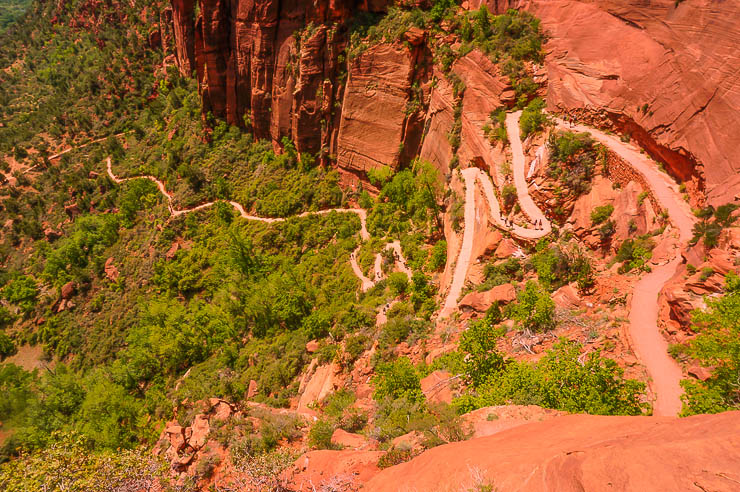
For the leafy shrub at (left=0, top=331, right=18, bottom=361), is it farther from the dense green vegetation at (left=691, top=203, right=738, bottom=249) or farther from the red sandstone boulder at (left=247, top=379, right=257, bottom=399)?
the dense green vegetation at (left=691, top=203, right=738, bottom=249)

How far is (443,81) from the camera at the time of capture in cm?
4203

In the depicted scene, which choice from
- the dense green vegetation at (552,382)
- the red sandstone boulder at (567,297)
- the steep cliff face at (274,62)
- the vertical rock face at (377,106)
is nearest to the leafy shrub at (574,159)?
the red sandstone boulder at (567,297)

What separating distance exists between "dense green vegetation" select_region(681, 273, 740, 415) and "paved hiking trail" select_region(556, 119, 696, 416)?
100 centimetres

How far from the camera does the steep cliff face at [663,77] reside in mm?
20219

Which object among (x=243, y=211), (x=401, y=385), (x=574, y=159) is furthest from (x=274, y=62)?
(x=401, y=385)

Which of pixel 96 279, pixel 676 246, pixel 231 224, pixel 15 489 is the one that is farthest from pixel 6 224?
pixel 676 246

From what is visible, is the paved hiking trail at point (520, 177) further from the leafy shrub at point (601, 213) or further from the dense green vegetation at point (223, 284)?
the leafy shrub at point (601, 213)

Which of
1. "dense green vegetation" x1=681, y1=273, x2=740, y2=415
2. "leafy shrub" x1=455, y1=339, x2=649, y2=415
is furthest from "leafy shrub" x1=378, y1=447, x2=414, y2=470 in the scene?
"dense green vegetation" x1=681, y1=273, x2=740, y2=415

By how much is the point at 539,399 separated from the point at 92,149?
11819 centimetres

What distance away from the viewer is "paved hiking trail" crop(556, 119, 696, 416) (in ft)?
47.3

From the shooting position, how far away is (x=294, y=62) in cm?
5562

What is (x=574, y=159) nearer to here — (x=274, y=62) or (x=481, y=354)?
(x=481, y=354)

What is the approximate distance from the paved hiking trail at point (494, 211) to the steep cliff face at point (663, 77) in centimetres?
505

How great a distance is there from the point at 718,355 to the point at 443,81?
38390 millimetres
